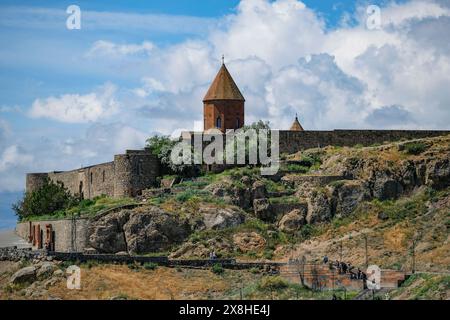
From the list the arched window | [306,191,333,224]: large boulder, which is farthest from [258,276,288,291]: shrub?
the arched window

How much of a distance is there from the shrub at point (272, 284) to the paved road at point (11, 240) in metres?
17.2

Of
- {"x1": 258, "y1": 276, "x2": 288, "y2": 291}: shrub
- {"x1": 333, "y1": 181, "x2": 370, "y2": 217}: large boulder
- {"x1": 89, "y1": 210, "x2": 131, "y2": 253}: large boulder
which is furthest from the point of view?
{"x1": 333, "y1": 181, "x2": 370, "y2": 217}: large boulder

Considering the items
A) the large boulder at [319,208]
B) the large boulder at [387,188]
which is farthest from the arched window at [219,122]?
the large boulder at [387,188]

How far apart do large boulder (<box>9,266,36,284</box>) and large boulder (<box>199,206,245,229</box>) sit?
10032 millimetres

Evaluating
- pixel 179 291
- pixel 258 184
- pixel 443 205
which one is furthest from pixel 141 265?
pixel 443 205

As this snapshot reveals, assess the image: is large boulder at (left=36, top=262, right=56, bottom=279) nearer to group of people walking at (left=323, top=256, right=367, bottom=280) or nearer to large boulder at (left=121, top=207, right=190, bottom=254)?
large boulder at (left=121, top=207, right=190, bottom=254)

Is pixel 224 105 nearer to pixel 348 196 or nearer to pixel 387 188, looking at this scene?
pixel 348 196

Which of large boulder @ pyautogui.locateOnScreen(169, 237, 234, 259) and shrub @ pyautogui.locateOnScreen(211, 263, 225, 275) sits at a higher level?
large boulder @ pyautogui.locateOnScreen(169, 237, 234, 259)

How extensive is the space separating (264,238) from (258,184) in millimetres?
3696

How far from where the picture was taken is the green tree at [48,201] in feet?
273

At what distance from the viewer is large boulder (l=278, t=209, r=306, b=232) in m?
71.9

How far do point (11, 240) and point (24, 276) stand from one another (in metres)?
19.2

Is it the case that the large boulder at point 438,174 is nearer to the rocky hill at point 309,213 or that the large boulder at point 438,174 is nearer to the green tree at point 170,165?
the rocky hill at point 309,213

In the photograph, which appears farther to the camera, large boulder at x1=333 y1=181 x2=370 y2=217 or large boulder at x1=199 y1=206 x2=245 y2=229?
large boulder at x1=333 y1=181 x2=370 y2=217
